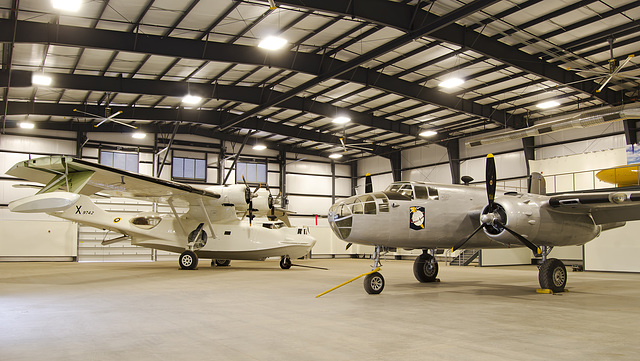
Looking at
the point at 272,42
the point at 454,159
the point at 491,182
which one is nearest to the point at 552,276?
the point at 491,182

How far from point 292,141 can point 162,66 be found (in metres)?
17.9

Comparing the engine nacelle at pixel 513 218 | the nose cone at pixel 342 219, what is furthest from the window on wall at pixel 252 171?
the engine nacelle at pixel 513 218

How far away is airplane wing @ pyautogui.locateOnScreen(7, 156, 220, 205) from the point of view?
43.4ft

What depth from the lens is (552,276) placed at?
11672 millimetres

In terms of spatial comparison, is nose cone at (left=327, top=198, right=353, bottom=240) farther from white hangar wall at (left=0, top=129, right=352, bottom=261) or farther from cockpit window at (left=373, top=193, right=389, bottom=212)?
white hangar wall at (left=0, top=129, right=352, bottom=261)

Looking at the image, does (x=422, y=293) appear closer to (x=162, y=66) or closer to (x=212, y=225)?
(x=212, y=225)

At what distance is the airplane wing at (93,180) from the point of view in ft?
43.4

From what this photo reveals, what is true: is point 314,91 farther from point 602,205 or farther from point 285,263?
point 602,205

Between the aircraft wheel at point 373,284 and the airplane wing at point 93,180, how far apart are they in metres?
8.57

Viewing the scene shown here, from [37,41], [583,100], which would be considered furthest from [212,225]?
[583,100]

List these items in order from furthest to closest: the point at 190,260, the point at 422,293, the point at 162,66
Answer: the point at 162,66 → the point at 190,260 → the point at 422,293

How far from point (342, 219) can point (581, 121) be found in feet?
57.9

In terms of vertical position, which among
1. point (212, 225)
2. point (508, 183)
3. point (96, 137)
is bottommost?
point (212, 225)

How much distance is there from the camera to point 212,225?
21.2 m
